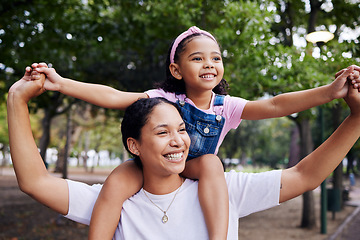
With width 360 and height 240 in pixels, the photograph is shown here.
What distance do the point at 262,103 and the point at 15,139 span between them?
4.11 ft

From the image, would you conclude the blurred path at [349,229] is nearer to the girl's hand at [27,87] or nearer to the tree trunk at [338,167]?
the tree trunk at [338,167]

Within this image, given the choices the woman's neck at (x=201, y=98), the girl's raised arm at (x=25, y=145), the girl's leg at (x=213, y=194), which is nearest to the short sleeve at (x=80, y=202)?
the girl's raised arm at (x=25, y=145)

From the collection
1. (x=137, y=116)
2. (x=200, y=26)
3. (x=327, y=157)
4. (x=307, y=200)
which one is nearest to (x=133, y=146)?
(x=137, y=116)

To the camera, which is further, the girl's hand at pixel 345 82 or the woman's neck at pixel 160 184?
the woman's neck at pixel 160 184

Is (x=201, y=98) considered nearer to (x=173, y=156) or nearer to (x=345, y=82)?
(x=173, y=156)

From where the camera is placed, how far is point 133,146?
180cm

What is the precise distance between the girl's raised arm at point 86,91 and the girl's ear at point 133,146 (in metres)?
0.20

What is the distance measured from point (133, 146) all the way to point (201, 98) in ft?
1.69

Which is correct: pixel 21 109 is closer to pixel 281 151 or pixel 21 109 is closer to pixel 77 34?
pixel 77 34

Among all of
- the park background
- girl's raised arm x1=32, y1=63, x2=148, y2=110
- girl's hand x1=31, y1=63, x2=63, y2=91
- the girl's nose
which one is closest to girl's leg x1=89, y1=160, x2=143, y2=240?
girl's raised arm x1=32, y1=63, x2=148, y2=110

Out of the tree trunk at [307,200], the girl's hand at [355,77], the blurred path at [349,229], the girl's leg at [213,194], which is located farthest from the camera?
the tree trunk at [307,200]

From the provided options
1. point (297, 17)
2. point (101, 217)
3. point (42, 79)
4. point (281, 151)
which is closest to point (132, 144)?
point (101, 217)

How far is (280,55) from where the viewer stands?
6250mm

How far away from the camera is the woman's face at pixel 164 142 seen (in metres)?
1.69
